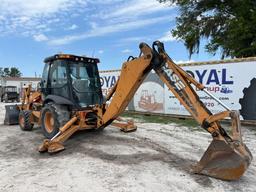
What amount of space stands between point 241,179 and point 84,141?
429cm

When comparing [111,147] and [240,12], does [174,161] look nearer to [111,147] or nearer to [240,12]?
[111,147]

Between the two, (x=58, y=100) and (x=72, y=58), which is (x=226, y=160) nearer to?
(x=58, y=100)

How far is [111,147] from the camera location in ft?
24.8

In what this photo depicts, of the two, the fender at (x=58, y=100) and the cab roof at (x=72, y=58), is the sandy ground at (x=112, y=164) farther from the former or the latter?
the cab roof at (x=72, y=58)

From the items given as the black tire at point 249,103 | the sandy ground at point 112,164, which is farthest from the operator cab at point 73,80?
the black tire at point 249,103

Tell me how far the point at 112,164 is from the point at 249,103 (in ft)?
23.3

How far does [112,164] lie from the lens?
6.15 m

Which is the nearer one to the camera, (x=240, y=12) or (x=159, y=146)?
(x=159, y=146)

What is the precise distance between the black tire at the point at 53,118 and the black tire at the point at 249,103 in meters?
6.73

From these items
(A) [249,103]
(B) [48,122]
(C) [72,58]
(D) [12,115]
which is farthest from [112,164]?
(A) [249,103]

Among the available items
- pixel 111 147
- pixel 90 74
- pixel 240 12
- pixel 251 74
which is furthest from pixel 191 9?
pixel 111 147

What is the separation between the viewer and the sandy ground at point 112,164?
502cm

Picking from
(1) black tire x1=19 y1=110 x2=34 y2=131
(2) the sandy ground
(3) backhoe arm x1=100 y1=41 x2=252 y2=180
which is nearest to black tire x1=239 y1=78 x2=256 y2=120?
(2) the sandy ground

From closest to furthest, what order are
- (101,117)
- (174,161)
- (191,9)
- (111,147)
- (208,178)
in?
(208,178), (174,161), (111,147), (101,117), (191,9)
